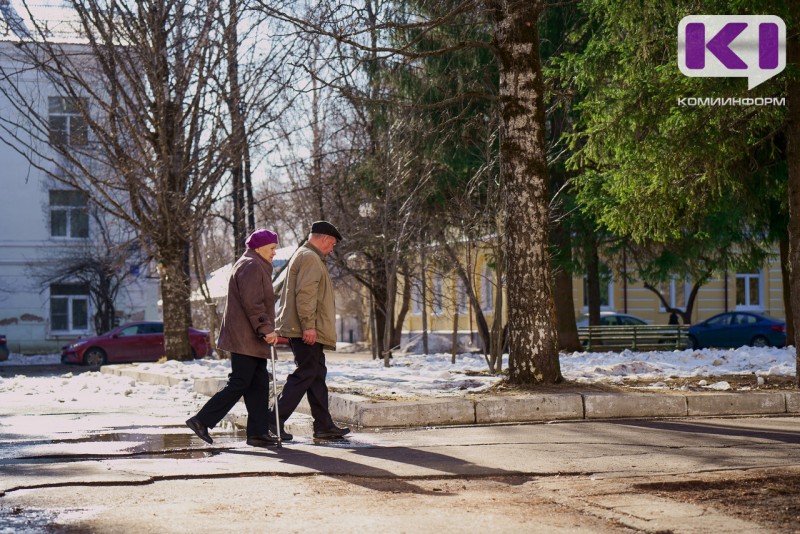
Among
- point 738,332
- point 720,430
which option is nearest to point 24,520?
point 720,430

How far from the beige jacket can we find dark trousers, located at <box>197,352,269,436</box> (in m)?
0.43

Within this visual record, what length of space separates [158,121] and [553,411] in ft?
41.7

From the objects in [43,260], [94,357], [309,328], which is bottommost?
[94,357]

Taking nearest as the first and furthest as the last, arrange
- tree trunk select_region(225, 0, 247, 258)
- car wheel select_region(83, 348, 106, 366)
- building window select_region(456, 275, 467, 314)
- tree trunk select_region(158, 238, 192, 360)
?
tree trunk select_region(225, 0, 247, 258) < tree trunk select_region(158, 238, 192, 360) < building window select_region(456, 275, 467, 314) < car wheel select_region(83, 348, 106, 366)

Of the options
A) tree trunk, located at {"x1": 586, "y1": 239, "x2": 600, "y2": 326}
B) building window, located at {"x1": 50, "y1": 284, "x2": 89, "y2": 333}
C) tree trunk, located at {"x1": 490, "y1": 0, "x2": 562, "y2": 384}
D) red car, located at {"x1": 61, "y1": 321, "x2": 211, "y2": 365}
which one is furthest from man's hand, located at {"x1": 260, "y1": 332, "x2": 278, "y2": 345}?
building window, located at {"x1": 50, "y1": 284, "x2": 89, "y2": 333}

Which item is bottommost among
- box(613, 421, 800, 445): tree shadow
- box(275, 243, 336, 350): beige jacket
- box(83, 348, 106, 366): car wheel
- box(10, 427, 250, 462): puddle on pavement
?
box(83, 348, 106, 366): car wheel

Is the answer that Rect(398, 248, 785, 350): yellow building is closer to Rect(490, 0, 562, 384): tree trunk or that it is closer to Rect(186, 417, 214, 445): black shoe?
Rect(490, 0, 562, 384): tree trunk

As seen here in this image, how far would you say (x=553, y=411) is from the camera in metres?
11.4

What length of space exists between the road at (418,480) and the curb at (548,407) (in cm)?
47

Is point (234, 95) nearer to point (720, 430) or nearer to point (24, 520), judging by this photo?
point (720, 430)

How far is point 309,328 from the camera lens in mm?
9578

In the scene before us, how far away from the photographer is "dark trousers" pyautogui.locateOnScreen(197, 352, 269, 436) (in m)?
9.30

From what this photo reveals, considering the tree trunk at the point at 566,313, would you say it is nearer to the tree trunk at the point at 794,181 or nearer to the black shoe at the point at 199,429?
the tree trunk at the point at 794,181

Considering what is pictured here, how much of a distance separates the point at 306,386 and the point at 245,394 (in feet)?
1.75
